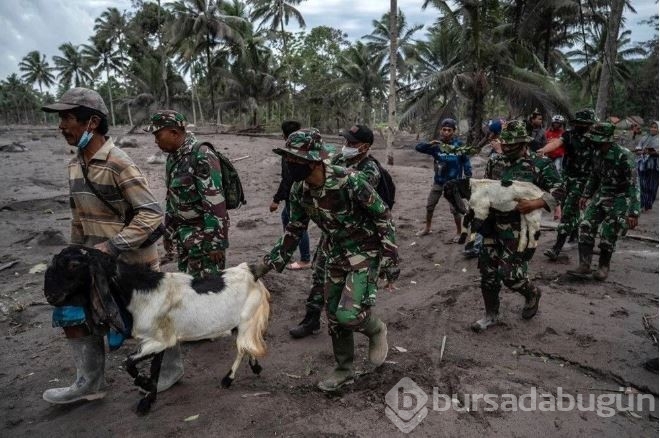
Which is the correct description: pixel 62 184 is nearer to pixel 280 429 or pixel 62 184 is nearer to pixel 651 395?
pixel 280 429

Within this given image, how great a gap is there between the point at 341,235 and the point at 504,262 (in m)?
1.98

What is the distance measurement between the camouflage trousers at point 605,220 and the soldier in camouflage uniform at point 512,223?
5.98 feet

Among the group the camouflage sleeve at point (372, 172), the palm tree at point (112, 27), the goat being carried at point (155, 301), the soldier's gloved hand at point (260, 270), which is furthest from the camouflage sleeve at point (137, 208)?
the palm tree at point (112, 27)

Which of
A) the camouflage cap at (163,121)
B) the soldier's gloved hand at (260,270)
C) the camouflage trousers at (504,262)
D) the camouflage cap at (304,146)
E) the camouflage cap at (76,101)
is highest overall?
the camouflage cap at (76,101)

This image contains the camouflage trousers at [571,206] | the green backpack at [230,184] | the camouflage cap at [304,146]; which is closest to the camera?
the camouflage cap at [304,146]

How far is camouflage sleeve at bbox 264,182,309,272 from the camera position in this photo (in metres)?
3.15

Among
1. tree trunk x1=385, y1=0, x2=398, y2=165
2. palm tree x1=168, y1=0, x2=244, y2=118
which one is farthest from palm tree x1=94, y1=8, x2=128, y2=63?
tree trunk x1=385, y1=0, x2=398, y2=165

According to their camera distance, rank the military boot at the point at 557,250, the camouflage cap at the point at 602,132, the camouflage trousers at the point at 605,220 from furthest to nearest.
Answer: the military boot at the point at 557,250 → the camouflage trousers at the point at 605,220 → the camouflage cap at the point at 602,132

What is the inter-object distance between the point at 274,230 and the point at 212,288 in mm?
5740

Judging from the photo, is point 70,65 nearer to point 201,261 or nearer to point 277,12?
point 277,12

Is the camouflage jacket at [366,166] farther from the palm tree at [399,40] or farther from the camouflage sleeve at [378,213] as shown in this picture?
the palm tree at [399,40]

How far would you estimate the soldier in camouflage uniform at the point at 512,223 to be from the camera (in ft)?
13.5

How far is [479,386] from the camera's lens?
3387mm

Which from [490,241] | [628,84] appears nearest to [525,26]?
[490,241]
